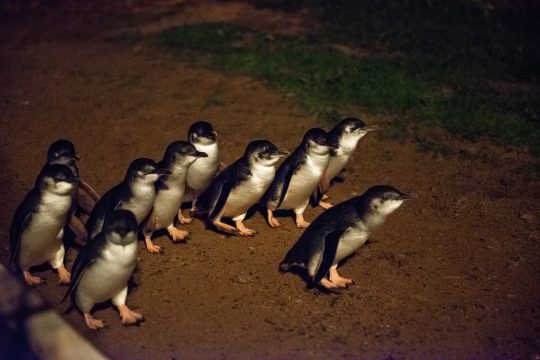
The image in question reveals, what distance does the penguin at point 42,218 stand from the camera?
16.9ft

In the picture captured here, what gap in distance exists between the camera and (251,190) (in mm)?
5992

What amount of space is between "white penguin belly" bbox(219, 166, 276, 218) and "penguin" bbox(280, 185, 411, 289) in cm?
93

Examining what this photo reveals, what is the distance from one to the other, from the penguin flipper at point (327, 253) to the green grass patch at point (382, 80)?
138 inches

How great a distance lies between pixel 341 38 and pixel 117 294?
8075 mm

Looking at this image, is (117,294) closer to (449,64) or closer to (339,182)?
(339,182)

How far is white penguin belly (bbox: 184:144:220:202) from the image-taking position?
20.7 ft

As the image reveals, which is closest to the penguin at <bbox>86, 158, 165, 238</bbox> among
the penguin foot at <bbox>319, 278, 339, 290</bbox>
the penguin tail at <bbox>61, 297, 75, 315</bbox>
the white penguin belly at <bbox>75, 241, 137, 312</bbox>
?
the penguin tail at <bbox>61, 297, 75, 315</bbox>

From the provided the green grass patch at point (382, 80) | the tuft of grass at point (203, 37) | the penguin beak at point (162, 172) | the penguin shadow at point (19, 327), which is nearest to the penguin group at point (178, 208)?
the penguin beak at point (162, 172)

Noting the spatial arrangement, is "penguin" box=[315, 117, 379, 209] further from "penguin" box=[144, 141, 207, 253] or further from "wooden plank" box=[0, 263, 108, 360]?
"wooden plank" box=[0, 263, 108, 360]

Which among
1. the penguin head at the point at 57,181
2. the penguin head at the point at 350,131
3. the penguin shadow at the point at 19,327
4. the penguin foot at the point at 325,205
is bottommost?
the penguin foot at the point at 325,205

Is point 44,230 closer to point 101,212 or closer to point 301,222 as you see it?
point 101,212

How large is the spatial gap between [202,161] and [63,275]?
5.67 ft

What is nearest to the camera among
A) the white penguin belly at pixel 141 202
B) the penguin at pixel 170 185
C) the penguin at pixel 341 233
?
the penguin at pixel 341 233

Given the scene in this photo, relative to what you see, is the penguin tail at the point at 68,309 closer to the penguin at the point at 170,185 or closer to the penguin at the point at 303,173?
the penguin at the point at 170,185
